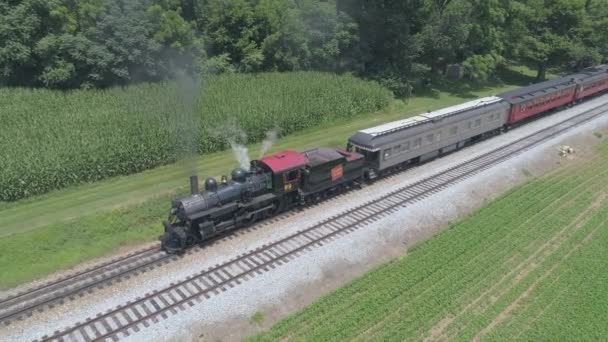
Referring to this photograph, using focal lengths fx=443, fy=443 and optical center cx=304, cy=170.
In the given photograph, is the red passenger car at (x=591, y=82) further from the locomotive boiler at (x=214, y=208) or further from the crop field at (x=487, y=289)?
the locomotive boiler at (x=214, y=208)

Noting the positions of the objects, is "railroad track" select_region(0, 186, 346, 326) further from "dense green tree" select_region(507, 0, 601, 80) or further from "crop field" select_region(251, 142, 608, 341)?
"dense green tree" select_region(507, 0, 601, 80)

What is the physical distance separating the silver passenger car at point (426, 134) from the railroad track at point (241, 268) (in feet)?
6.87

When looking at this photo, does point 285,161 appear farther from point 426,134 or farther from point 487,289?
point 426,134

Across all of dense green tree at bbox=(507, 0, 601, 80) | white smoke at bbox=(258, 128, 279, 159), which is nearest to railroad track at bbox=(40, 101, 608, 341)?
white smoke at bbox=(258, 128, 279, 159)

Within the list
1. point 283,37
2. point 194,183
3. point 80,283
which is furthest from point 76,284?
point 283,37

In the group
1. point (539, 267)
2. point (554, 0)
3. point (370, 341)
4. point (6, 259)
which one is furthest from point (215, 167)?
point (554, 0)

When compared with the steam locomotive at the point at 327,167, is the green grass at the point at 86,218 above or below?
below

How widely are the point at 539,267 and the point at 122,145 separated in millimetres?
24151

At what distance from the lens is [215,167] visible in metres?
29.1

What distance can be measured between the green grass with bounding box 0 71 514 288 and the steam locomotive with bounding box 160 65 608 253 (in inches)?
105

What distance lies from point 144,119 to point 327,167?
1594cm

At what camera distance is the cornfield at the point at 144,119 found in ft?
85.5

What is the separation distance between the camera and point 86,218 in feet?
71.5

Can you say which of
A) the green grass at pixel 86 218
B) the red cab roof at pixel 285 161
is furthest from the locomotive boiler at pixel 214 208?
the green grass at pixel 86 218
